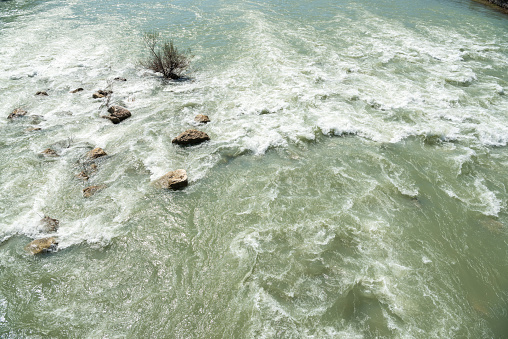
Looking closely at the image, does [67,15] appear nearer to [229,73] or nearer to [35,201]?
[229,73]

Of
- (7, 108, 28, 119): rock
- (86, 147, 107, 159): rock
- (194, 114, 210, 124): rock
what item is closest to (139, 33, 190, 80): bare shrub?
(194, 114, 210, 124): rock

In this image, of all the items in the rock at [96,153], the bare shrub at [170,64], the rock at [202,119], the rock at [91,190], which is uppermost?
the bare shrub at [170,64]

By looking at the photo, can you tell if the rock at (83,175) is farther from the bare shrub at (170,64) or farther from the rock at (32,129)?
the bare shrub at (170,64)

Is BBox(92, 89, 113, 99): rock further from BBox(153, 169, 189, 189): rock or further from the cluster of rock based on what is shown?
BBox(153, 169, 189, 189): rock

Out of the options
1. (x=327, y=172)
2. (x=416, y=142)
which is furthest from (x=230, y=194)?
(x=416, y=142)

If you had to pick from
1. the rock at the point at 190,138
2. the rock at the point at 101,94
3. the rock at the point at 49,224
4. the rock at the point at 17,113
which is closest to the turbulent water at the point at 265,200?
the rock at the point at 49,224

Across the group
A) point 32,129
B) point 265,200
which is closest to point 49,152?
point 32,129
